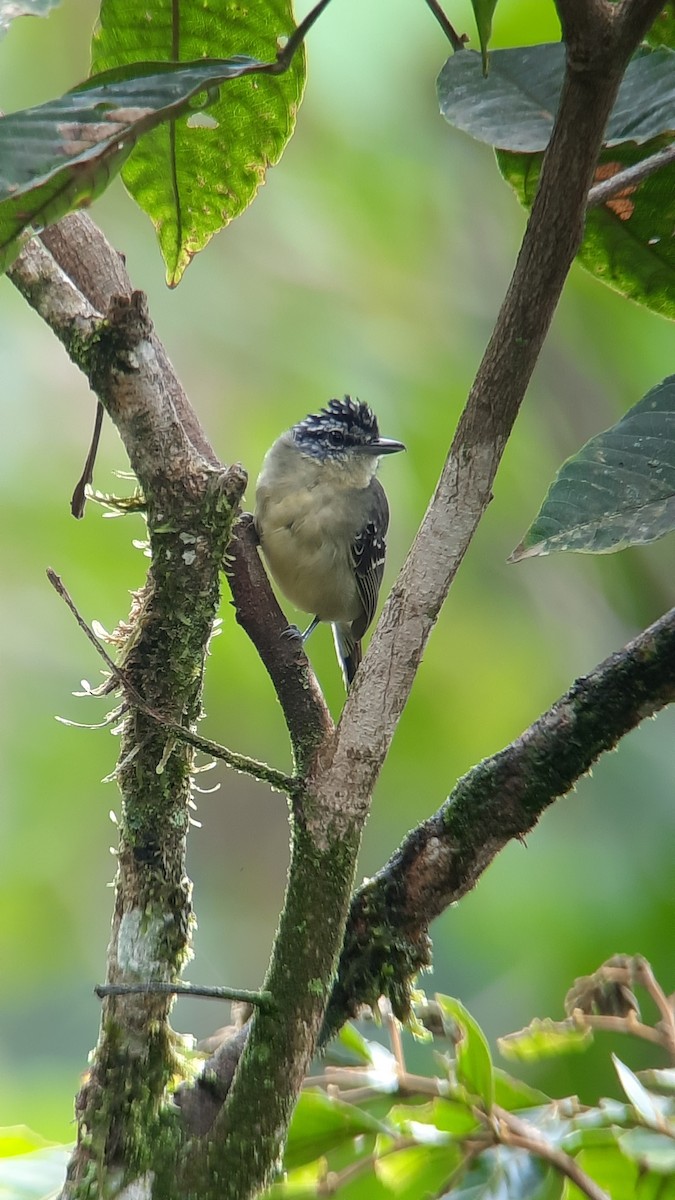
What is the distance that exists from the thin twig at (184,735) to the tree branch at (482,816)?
0.65ft

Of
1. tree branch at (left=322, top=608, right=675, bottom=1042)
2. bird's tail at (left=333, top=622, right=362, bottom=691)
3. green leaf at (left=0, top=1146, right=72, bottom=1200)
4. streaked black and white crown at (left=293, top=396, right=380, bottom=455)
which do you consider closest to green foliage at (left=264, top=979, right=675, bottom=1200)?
tree branch at (left=322, top=608, right=675, bottom=1042)

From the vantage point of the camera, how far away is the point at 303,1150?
1.66 metres

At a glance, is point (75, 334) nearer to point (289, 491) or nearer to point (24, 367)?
point (289, 491)

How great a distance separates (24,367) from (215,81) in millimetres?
3582

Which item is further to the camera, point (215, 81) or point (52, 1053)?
point (52, 1053)

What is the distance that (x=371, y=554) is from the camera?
3.46 metres

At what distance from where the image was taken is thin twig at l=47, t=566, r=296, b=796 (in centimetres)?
148

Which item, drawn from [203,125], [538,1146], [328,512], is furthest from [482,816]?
[328,512]

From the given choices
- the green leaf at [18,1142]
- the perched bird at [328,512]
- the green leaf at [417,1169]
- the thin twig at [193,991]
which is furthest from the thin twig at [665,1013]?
the perched bird at [328,512]

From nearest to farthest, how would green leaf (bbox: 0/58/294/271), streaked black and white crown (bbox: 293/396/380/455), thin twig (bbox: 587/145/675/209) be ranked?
green leaf (bbox: 0/58/294/271), thin twig (bbox: 587/145/675/209), streaked black and white crown (bbox: 293/396/380/455)

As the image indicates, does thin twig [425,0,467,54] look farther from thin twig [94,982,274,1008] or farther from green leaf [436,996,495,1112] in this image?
green leaf [436,996,495,1112]

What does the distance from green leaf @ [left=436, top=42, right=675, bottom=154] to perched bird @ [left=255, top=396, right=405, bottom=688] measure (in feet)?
5.54

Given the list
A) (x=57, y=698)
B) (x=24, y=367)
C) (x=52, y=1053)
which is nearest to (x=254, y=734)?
(x=57, y=698)

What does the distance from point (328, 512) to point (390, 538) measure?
1.35 metres
